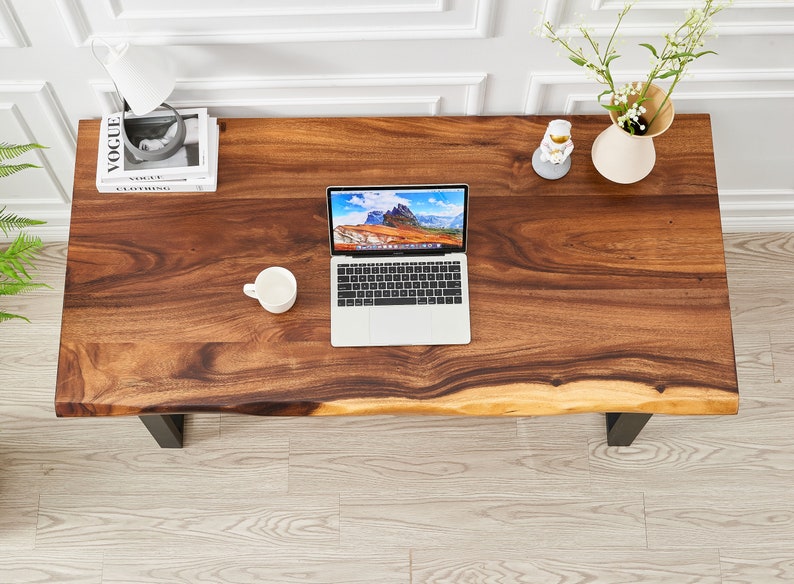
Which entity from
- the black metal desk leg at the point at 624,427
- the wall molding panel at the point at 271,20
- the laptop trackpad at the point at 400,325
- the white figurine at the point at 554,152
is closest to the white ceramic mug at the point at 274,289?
the laptop trackpad at the point at 400,325

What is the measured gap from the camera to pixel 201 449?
7.43 feet

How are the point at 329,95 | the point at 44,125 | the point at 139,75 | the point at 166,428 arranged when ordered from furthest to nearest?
the point at 166,428, the point at 44,125, the point at 329,95, the point at 139,75

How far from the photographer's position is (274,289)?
1.61 m

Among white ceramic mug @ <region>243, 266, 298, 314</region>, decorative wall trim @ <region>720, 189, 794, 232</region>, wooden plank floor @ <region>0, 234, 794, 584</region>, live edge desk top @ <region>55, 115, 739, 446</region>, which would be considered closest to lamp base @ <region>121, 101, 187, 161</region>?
live edge desk top @ <region>55, 115, 739, 446</region>

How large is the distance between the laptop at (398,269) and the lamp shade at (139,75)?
45 centimetres

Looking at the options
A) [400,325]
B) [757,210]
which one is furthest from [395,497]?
[757,210]

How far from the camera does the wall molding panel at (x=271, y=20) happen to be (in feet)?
4.92

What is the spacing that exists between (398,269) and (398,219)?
13cm

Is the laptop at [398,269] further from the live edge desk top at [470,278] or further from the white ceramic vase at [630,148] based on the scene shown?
the white ceramic vase at [630,148]

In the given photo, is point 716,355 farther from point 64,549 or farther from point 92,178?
point 64,549

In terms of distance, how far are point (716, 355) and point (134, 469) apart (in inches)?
69.9

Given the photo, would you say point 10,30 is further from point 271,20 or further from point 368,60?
point 368,60

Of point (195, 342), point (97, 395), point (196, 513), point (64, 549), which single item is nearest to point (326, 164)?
point (195, 342)

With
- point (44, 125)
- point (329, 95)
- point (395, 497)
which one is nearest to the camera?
point (329, 95)
